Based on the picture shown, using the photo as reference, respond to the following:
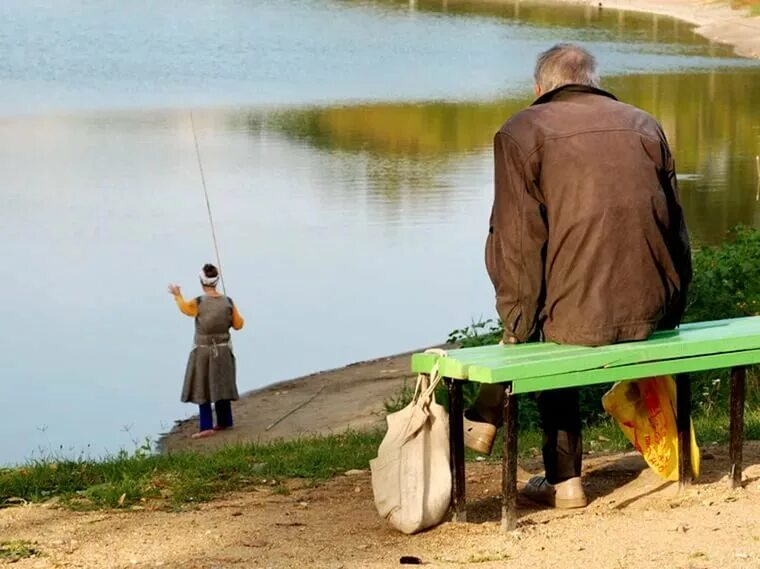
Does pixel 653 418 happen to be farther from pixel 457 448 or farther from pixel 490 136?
pixel 490 136

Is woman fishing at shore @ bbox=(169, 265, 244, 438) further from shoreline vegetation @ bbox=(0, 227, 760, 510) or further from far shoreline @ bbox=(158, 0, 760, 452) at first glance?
shoreline vegetation @ bbox=(0, 227, 760, 510)

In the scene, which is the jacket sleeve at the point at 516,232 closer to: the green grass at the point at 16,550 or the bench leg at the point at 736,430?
the bench leg at the point at 736,430

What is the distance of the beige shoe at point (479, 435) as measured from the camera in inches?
231

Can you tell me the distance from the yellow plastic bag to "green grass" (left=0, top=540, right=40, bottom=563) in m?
2.25

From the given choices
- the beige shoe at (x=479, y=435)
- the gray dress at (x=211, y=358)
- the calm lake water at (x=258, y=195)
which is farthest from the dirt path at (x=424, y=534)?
the gray dress at (x=211, y=358)

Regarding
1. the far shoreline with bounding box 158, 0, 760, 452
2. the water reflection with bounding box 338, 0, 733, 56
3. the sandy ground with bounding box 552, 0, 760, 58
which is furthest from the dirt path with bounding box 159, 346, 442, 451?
the water reflection with bounding box 338, 0, 733, 56

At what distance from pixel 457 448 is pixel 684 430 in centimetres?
97

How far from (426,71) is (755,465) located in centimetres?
4103

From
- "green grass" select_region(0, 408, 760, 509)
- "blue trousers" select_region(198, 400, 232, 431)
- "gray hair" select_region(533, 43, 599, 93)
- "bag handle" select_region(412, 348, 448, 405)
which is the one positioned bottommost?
"blue trousers" select_region(198, 400, 232, 431)

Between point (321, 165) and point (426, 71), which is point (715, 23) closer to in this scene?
point (426, 71)

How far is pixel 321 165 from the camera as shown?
26.6m

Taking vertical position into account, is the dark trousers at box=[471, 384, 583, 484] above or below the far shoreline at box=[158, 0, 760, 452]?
above

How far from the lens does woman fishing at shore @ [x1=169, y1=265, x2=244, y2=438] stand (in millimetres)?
11641

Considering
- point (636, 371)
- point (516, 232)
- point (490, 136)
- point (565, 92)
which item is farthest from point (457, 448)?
point (490, 136)
